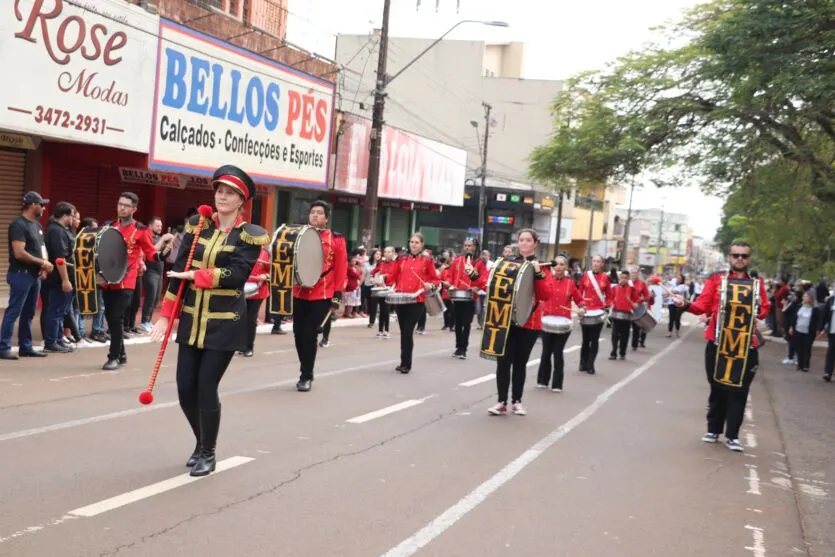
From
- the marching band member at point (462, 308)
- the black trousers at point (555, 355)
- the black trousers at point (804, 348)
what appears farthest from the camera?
the black trousers at point (804, 348)

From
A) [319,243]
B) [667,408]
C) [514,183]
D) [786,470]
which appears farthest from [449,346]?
[514,183]

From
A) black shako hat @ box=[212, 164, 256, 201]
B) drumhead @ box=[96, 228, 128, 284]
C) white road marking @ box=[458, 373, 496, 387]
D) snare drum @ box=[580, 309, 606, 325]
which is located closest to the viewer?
black shako hat @ box=[212, 164, 256, 201]

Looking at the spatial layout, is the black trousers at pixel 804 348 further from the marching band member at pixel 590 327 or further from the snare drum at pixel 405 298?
the snare drum at pixel 405 298

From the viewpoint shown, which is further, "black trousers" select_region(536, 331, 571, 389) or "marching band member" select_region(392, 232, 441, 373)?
"marching band member" select_region(392, 232, 441, 373)

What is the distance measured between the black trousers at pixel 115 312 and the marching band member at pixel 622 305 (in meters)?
10.5

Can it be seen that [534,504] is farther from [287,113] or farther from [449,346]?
[287,113]

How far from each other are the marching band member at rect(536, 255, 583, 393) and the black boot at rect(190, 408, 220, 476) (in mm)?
6778

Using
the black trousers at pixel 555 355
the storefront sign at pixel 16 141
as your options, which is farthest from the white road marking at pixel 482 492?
the storefront sign at pixel 16 141

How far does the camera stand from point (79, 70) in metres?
15.8

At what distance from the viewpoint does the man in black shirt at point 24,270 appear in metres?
11.3

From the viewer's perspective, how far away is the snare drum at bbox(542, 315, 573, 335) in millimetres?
12695

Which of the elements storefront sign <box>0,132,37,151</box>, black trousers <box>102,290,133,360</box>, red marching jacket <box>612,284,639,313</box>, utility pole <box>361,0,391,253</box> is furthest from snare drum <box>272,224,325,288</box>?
utility pole <box>361,0,391,253</box>

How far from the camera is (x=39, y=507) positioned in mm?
5402

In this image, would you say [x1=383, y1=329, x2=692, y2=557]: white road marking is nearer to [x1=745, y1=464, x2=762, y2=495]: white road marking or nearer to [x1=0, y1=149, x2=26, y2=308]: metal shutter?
[x1=745, y1=464, x2=762, y2=495]: white road marking
